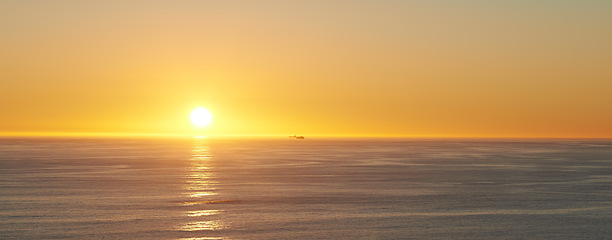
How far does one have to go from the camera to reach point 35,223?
22703 mm

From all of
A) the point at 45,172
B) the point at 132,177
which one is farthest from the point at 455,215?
the point at 45,172

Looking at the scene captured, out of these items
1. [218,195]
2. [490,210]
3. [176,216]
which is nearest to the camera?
[176,216]

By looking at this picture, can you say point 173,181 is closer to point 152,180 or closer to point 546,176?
point 152,180

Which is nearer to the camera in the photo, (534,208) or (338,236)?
(338,236)

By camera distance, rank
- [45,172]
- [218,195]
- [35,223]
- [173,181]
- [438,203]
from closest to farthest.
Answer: [35,223] < [438,203] < [218,195] < [173,181] < [45,172]

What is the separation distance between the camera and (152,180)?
42.4 m

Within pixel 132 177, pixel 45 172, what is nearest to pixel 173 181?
pixel 132 177

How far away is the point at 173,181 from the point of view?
41750mm

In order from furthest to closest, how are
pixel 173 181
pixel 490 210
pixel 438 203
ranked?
pixel 173 181 < pixel 438 203 < pixel 490 210

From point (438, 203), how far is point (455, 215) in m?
3.96

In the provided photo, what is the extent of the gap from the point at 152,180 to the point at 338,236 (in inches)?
965

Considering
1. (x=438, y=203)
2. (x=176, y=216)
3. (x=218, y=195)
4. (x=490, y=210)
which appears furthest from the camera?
(x=218, y=195)

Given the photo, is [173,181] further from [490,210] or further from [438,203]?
[490,210]

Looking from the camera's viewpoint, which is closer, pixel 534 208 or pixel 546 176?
pixel 534 208
